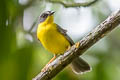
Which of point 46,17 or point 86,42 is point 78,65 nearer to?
point 46,17

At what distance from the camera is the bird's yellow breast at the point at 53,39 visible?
12.1 ft

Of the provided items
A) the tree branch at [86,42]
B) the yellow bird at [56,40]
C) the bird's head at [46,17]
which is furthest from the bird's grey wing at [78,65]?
the tree branch at [86,42]

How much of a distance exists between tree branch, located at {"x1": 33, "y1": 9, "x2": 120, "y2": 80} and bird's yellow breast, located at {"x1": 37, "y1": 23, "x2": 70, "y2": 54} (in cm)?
82

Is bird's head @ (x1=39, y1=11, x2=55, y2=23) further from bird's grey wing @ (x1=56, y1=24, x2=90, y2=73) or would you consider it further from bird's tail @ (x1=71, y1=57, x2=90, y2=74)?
bird's tail @ (x1=71, y1=57, x2=90, y2=74)

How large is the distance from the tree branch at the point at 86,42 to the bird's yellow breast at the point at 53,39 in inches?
32.2

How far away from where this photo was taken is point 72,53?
8.93 ft

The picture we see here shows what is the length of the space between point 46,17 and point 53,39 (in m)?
0.48

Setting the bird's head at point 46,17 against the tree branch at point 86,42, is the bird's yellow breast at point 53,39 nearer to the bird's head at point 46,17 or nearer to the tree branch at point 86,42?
the bird's head at point 46,17

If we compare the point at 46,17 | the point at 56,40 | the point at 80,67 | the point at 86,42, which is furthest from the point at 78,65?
the point at 86,42

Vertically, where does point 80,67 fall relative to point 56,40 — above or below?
below

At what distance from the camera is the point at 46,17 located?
4078 millimetres

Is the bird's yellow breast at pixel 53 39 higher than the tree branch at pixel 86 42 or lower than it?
lower

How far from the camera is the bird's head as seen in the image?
3.98m

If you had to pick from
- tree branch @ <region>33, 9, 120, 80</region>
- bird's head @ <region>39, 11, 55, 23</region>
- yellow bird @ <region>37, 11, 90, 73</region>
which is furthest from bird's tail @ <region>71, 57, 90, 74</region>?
tree branch @ <region>33, 9, 120, 80</region>
